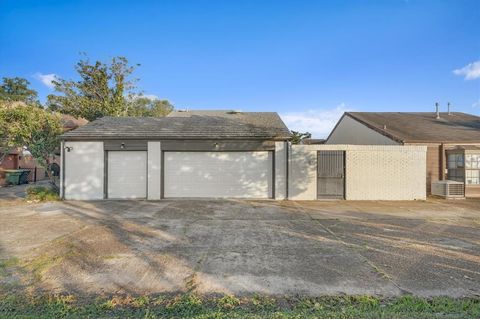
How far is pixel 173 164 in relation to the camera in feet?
37.7

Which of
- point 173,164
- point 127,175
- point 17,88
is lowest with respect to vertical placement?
point 127,175

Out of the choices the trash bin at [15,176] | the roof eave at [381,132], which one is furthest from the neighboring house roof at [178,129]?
the trash bin at [15,176]

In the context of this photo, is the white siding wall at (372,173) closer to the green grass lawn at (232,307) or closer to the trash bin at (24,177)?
the green grass lawn at (232,307)

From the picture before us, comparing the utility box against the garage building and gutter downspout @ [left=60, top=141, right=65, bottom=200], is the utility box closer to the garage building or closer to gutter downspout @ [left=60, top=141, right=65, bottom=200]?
the garage building

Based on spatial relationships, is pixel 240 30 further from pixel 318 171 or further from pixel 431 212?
pixel 431 212

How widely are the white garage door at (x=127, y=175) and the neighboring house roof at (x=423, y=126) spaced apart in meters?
12.2

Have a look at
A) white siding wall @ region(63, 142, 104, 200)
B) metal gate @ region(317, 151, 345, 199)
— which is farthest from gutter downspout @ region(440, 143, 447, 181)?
white siding wall @ region(63, 142, 104, 200)

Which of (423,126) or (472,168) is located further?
(423,126)

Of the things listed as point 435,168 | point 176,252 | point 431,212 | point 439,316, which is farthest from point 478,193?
point 176,252

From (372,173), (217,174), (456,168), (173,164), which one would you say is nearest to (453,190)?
(456,168)

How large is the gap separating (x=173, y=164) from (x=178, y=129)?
1710 millimetres

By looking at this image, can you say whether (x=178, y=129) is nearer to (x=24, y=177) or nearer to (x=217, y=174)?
(x=217, y=174)

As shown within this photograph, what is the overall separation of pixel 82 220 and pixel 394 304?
305 inches

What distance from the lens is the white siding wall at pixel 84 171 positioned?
442 inches
